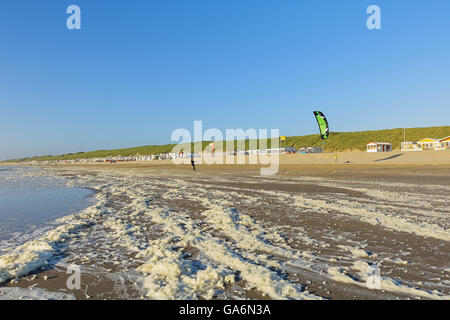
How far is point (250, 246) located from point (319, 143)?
11139 cm

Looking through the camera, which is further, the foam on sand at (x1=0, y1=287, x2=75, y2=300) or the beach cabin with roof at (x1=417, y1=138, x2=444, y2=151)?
the beach cabin with roof at (x1=417, y1=138, x2=444, y2=151)

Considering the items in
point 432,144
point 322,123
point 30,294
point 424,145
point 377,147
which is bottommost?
point 30,294

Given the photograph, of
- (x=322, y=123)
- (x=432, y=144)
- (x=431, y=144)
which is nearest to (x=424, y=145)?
(x=431, y=144)

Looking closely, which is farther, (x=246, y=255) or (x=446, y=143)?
(x=446, y=143)

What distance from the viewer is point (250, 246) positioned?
607 cm

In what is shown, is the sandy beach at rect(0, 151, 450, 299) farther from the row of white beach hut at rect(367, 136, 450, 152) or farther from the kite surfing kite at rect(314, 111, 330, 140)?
the row of white beach hut at rect(367, 136, 450, 152)

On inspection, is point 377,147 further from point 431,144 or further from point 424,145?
point 431,144

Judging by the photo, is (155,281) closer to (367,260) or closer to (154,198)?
(367,260)

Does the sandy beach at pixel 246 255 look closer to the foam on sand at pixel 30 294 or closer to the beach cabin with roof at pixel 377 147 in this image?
the foam on sand at pixel 30 294

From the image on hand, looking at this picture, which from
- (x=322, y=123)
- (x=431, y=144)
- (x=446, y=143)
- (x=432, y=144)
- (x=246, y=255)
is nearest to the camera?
(x=246, y=255)

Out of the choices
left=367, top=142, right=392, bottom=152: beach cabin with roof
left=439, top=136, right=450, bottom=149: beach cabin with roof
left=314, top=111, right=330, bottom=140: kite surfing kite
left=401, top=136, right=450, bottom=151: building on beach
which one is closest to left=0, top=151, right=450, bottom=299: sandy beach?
left=314, top=111, right=330, bottom=140: kite surfing kite
